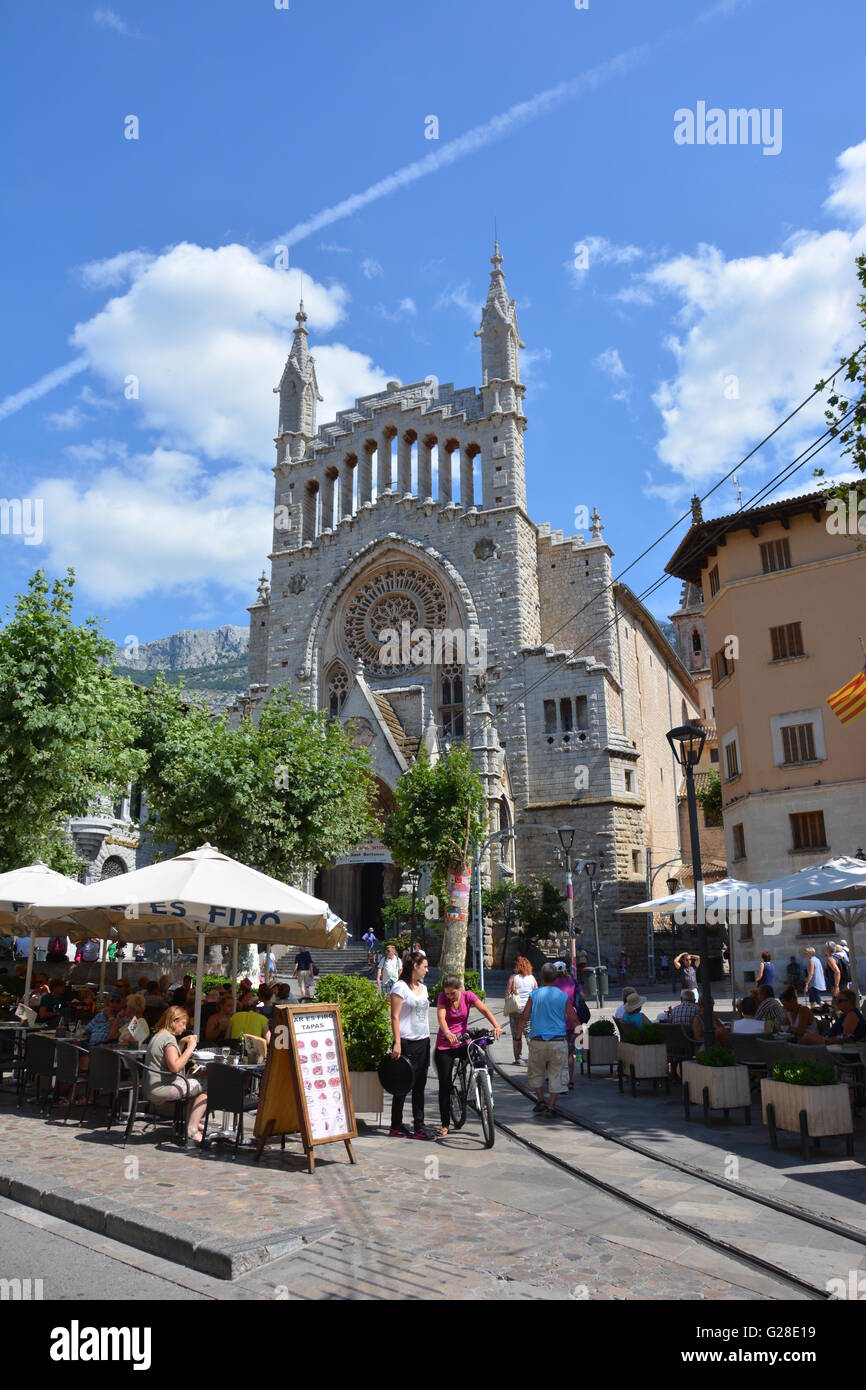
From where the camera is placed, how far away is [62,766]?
695 inches

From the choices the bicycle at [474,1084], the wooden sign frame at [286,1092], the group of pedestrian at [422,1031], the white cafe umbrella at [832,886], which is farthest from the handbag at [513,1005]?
the wooden sign frame at [286,1092]

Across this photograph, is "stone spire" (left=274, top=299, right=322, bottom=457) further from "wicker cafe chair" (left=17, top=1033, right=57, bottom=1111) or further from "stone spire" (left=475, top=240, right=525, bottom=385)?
"wicker cafe chair" (left=17, top=1033, right=57, bottom=1111)

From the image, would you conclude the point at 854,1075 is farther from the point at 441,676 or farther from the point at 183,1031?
the point at 441,676

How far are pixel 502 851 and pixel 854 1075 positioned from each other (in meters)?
24.4

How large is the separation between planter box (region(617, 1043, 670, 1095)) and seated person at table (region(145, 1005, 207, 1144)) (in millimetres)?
5505

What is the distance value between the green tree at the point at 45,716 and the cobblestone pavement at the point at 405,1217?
9.34 meters

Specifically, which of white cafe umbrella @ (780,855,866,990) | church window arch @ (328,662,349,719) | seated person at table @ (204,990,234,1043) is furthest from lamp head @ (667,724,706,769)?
church window arch @ (328,662,349,719)

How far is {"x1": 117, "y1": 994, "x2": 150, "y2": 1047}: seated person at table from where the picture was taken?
384 inches

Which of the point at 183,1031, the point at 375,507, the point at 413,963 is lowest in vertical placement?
the point at 183,1031

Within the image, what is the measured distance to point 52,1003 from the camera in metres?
14.4

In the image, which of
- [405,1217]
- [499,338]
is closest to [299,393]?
[499,338]
